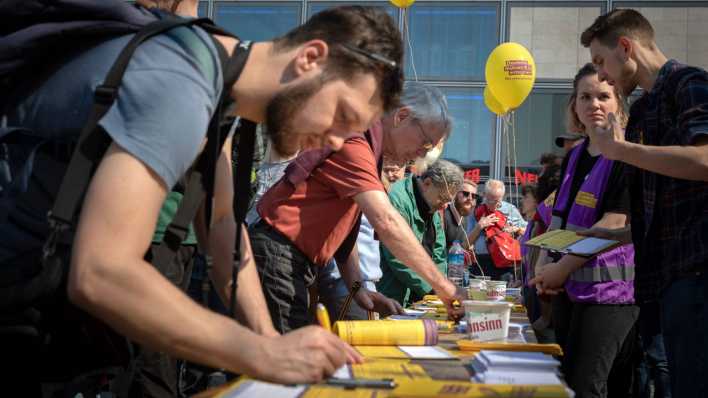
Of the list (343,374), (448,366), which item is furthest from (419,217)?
(343,374)

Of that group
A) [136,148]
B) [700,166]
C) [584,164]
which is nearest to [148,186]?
[136,148]

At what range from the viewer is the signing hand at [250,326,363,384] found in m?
1.22

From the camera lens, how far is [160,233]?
1.91 m

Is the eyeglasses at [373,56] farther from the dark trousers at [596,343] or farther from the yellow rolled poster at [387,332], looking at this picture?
the dark trousers at [596,343]

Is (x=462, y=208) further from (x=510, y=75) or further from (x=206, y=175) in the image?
(x=206, y=175)

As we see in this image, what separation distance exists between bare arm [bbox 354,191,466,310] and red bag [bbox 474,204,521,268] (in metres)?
4.72

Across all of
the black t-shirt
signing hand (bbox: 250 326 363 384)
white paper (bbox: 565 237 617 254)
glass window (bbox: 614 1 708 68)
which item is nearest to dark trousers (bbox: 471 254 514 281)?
glass window (bbox: 614 1 708 68)

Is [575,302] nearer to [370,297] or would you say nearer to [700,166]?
[370,297]

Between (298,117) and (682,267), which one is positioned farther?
(682,267)

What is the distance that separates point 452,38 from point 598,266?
24.3 feet

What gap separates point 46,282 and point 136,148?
11.7 inches

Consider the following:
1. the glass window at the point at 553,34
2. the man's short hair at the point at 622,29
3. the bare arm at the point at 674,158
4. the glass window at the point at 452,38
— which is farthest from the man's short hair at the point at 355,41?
the glass window at the point at 553,34

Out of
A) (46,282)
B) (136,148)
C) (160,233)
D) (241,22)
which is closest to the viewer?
(136,148)

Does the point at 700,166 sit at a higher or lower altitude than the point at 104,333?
higher
